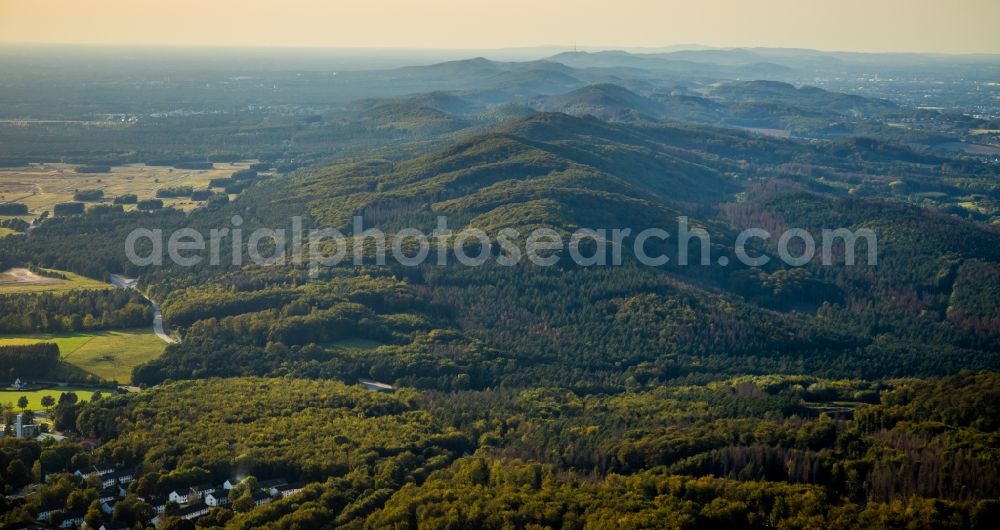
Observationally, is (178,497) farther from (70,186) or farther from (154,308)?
(70,186)

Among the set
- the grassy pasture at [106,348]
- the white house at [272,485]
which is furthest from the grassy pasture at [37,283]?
the white house at [272,485]

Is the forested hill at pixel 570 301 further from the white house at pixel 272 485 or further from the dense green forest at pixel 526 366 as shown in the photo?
the white house at pixel 272 485

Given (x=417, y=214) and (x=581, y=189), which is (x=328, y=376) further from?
(x=581, y=189)

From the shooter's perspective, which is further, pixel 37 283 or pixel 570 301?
pixel 37 283

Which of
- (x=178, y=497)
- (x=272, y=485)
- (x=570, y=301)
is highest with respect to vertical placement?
(x=570, y=301)

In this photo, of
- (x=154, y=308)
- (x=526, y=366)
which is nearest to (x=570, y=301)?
(x=526, y=366)

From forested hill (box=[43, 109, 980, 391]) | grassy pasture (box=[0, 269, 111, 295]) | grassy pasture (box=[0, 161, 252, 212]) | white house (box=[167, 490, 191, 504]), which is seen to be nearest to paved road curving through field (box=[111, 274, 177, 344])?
forested hill (box=[43, 109, 980, 391])
